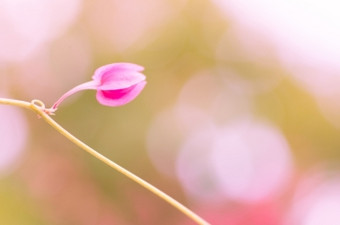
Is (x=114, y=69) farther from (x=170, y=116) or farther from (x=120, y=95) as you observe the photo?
(x=170, y=116)

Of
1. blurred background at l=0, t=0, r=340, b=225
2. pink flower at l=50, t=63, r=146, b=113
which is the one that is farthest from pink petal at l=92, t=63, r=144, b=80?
blurred background at l=0, t=0, r=340, b=225

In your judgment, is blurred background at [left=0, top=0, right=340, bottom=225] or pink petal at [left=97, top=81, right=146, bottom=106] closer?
pink petal at [left=97, top=81, right=146, bottom=106]

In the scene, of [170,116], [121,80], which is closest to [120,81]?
[121,80]

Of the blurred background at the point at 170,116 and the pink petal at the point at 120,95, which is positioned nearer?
the pink petal at the point at 120,95

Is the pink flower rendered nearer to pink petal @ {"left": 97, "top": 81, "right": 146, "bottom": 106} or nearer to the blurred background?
pink petal @ {"left": 97, "top": 81, "right": 146, "bottom": 106}

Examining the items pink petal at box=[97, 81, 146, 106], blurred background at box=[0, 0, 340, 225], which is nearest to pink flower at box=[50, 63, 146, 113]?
pink petal at box=[97, 81, 146, 106]

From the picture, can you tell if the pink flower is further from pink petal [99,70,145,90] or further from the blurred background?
the blurred background

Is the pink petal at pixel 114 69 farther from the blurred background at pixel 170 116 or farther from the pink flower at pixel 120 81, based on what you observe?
the blurred background at pixel 170 116

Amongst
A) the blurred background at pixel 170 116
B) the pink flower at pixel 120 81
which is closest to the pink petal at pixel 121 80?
the pink flower at pixel 120 81
